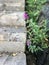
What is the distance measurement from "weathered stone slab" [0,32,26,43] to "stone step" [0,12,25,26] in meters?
0.35

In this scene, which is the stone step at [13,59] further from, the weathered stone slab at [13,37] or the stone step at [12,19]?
the stone step at [12,19]

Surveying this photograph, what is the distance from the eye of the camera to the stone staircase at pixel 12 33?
3074 mm

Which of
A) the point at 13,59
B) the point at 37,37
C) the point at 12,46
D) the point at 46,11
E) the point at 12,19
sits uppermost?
the point at 46,11

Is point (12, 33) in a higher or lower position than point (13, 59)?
higher

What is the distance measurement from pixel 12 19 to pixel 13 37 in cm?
48

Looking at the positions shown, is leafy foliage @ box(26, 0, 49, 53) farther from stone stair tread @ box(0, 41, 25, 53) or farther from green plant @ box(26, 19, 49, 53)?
stone stair tread @ box(0, 41, 25, 53)

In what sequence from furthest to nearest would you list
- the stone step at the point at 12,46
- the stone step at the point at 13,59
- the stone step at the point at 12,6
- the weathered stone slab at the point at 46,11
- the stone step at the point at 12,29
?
1. the stone step at the point at 12,6
2. the weathered stone slab at the point at 46,11
3. the stone step at the point at 12,29
4. the stone step at the point at 12,46
5. the stone step at the point at 13,59

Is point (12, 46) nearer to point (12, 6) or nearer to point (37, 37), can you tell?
point (37, 37)

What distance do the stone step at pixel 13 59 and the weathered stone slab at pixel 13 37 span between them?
0.73 feet

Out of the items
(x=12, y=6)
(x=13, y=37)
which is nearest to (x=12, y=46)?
(x=13, y=37)

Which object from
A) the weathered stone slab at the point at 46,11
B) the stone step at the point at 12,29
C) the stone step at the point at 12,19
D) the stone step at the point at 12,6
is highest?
the stone step at the point at 12,6

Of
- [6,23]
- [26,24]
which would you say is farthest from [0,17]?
[26,24]

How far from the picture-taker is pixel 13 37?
327 cm

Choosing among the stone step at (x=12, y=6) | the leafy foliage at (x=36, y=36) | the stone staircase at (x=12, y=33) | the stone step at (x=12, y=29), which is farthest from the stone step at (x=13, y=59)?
the stone step at (x=12, y=6)
